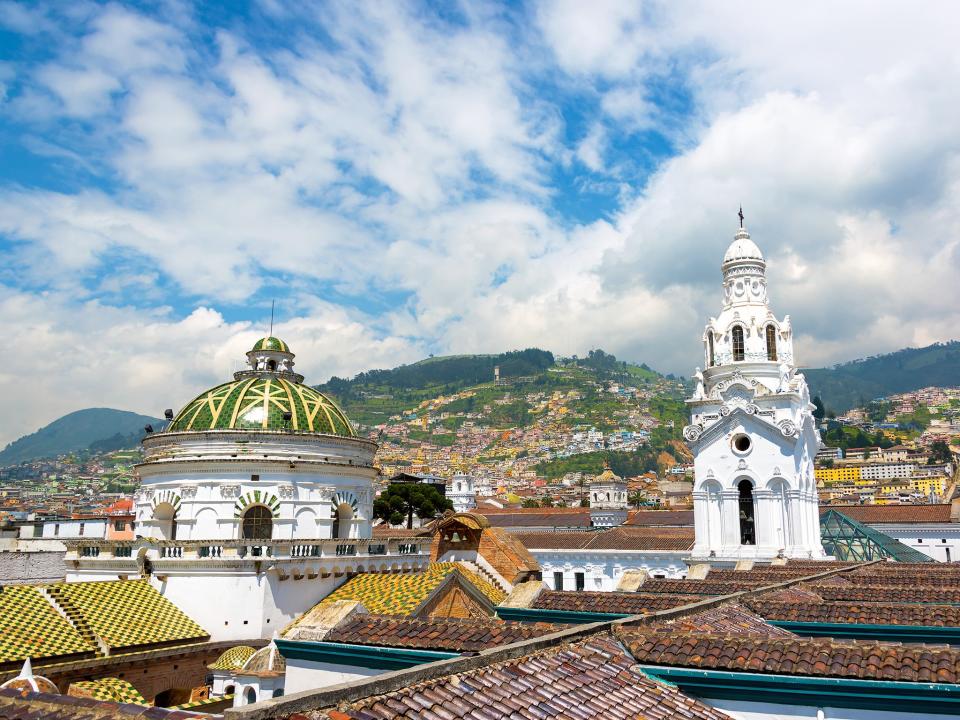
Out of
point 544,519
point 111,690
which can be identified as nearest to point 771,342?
point 111,690

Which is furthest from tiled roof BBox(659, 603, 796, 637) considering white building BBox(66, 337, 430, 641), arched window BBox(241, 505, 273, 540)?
arched window BBox(241, 505, 273, 540)

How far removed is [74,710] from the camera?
5754 mm

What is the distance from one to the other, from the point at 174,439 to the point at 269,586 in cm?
572

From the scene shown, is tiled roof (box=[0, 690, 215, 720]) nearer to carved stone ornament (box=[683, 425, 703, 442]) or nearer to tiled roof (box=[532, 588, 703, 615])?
tiled roof (box=[532, 588, 703, 615])

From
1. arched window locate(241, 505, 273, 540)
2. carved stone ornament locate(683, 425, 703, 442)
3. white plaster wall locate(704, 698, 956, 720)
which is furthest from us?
carved stone ornament locate(683, 425, 703, 442)

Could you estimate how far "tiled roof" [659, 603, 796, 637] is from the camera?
9195 millimetres

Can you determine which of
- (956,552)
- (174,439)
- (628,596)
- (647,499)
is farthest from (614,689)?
(647,499)

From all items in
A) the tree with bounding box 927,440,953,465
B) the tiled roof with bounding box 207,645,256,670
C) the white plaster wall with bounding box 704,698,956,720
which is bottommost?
the tiled roof with bounding box 207,645,256,670

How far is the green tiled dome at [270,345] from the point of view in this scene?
82.3ft

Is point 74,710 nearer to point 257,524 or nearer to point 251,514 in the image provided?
point 257,524

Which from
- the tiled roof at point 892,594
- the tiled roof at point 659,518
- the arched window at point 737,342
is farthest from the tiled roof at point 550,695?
the tiled roof at point 659,518

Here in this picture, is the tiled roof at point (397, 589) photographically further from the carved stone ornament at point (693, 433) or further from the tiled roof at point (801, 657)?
the carved stone ornament at point (693, 433)

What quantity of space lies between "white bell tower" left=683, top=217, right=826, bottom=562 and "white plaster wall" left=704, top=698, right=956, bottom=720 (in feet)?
74.7

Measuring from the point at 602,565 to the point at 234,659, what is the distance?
27546mm
